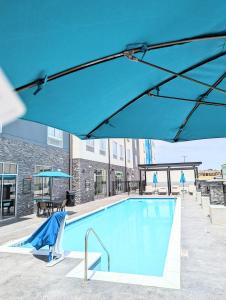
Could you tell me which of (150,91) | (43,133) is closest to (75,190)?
(43,133)

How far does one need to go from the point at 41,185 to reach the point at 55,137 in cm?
348

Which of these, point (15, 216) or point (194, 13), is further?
point (15, 216)

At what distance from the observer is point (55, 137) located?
51.6ft

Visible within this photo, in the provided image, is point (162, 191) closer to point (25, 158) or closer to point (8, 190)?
point (25, 158)

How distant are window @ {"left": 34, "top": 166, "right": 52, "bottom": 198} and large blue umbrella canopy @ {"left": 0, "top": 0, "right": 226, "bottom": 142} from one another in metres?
10.4

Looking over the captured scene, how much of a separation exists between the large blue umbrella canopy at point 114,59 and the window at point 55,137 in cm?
1148

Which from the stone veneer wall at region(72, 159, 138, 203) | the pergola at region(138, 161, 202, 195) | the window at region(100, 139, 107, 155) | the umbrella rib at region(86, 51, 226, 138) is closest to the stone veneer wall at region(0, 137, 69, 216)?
the stone veneer wall at region(72, 159, 138, 203)

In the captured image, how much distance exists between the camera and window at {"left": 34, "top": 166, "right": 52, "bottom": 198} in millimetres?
13531

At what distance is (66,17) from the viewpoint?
172 cm

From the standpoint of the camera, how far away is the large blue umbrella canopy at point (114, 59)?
5.71ft

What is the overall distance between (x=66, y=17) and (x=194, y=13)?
1.07m

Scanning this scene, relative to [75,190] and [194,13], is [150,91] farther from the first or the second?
[75,190]

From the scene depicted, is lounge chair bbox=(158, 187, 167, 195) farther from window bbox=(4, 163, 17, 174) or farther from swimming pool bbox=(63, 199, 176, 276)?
window bbox=(4, 163, 17, 174)

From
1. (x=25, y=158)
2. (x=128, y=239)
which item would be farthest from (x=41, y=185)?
(x=128, y=239)
